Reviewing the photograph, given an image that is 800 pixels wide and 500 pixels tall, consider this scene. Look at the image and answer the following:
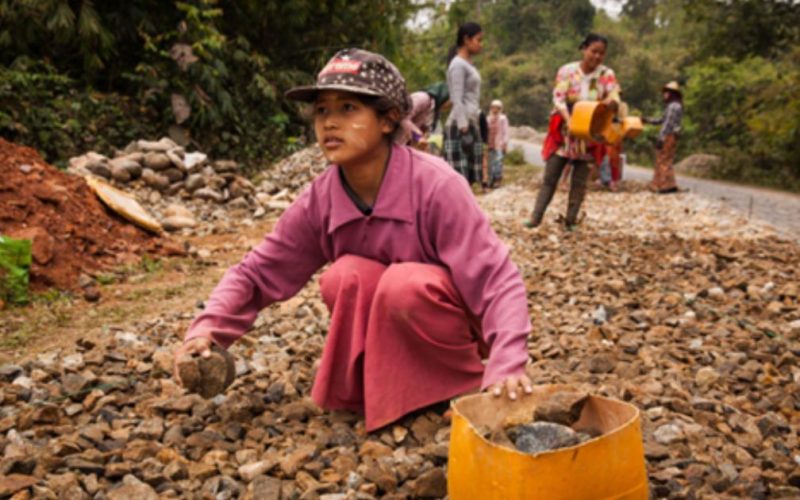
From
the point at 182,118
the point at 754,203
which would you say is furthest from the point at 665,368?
the point at 182,118

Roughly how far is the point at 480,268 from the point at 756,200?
390 inches

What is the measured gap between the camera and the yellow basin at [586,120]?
602cm

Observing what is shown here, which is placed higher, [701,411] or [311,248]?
[311,248]

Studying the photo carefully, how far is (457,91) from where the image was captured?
6820mm

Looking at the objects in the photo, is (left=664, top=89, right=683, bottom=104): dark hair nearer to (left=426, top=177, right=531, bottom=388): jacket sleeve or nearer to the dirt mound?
the dirt mound

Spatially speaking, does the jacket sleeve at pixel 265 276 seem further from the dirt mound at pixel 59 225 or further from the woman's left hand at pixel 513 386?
the dirt mound at pixel 59 225

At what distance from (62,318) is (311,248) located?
7.40ft

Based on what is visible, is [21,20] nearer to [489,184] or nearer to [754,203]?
[489,184]

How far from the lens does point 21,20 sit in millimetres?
9297

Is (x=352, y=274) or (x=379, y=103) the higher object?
(x=379, y=103)

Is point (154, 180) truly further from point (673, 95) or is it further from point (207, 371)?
point (673, 95)

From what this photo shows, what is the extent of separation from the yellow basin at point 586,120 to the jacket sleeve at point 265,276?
4.04 meters

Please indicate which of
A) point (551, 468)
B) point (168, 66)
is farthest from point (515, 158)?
point (551, 468)

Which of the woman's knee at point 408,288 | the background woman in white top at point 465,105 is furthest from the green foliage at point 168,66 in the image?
the woman's knee at point 408,288
